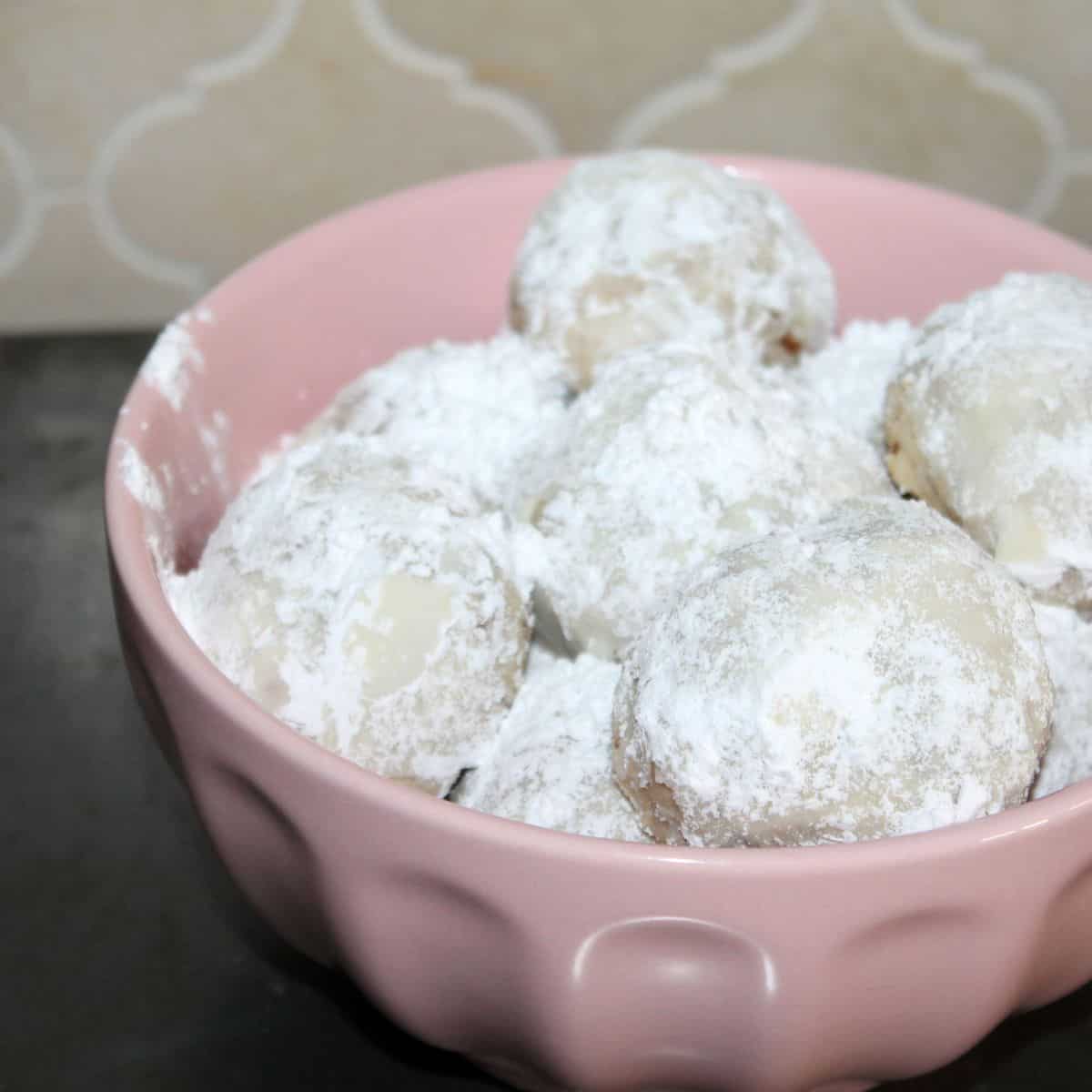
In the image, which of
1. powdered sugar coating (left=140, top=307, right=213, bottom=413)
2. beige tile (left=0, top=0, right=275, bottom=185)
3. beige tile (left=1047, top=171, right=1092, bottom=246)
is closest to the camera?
powdered sugar coating (left=140, top=307, right=213, bottom=413)

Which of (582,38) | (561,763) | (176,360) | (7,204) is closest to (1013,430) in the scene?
(561,763)

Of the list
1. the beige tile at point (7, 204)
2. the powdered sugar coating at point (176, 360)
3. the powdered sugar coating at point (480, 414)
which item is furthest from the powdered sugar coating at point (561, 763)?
the beige tile at point (7, 204)

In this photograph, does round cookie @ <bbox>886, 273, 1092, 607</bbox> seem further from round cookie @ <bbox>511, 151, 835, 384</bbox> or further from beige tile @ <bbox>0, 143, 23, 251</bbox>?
beige tile @ <bbox>0, 143, 23, 251</bbox>

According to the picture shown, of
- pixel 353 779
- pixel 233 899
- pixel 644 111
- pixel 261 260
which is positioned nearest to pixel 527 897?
pixel 353 779

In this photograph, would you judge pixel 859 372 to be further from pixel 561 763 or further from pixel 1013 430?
pixel 561 763

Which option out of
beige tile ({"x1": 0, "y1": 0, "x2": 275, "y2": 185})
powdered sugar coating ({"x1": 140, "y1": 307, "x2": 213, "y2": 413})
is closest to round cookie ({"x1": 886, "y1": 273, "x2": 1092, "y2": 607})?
powdered sugar coating ({"x1": 140, "y1": 307, "x2": 213, "y2": 413})

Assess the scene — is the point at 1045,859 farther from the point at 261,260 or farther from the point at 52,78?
the point at 52,78

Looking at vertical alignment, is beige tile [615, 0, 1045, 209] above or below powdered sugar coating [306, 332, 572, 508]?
above
